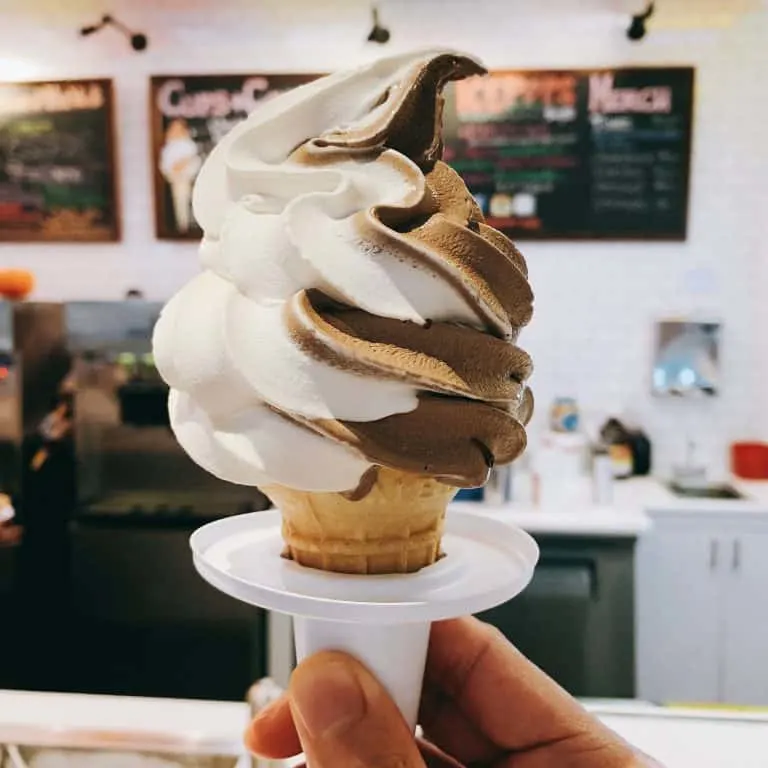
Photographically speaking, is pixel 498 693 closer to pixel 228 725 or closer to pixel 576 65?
pixel 228 725

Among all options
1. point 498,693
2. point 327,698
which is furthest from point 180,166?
point 327,698

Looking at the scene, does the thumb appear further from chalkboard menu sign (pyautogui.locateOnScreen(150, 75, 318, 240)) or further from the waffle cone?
chalkboard menu sign (pyautogui.locateOnScreen(150, 75, 318, 240))

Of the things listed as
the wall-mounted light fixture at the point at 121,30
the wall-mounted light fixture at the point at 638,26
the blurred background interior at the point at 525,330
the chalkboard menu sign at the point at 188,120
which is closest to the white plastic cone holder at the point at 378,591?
the blurred background interior at the point at 525,330

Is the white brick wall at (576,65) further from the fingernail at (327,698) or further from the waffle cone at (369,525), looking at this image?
the fingernail at (327,698)

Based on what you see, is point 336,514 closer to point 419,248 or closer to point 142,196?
point 419,248

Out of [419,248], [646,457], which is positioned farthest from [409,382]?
[646,457]

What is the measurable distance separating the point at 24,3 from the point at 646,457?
4.84m

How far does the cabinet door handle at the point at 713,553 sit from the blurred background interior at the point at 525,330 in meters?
0.01

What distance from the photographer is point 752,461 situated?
15.5 ft

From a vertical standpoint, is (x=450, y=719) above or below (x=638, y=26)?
below

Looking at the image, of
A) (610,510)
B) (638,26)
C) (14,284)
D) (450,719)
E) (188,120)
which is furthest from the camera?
(188,120)

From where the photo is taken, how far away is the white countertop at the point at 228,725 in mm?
1616

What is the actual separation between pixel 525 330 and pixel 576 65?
1629 mm


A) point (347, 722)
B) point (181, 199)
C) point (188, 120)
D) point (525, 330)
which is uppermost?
point (188, 120)
